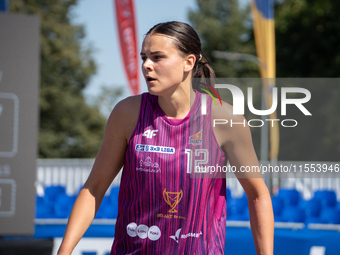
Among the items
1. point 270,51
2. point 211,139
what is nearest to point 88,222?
point 211,139

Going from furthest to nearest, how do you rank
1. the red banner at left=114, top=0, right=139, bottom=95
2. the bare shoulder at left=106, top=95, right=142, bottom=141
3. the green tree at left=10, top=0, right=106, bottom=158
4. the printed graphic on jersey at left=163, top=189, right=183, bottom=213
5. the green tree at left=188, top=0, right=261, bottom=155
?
the green tree at left=188, top=0, right=261, bottom=155
the green tree at left=10, top=0, right=106, bottom=158
the red banner at left=114, top=0, right=139, bottom=95
the bare shoulder at left=106, top=95, right=142, bottom=141
the printed graphic on jersey at left=163, top=189, right=183, bottom=213

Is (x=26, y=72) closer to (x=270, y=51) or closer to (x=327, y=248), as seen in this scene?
(x=327, y=248)

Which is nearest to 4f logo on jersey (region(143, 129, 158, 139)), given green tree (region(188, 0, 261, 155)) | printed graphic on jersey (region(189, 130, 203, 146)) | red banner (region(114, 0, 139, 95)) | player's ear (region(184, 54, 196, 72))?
printed graphic on jersey (region(189, 130, 203, 146))

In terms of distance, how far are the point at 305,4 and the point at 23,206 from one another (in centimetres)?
2344

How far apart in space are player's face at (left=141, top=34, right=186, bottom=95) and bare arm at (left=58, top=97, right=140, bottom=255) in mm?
159

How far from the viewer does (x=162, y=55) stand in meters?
1.57

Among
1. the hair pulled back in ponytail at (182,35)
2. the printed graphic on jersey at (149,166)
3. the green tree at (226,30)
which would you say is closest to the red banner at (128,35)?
the hair pulled back in ponytail at (182,35)

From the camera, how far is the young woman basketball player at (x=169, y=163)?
1566mm

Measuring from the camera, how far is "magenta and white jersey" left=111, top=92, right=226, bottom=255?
5.12ft

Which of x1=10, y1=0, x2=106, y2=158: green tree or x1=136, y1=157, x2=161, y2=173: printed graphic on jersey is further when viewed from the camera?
x1=10, y1=0, x2=106, y2=158: green tree

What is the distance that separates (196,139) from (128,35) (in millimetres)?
5759

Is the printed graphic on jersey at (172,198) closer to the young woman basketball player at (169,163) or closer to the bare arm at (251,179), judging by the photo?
the young woman basketball player at (169,163)

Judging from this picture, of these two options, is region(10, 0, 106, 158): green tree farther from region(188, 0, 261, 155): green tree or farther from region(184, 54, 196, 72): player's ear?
region(184, 54, 196, 72): player's ear

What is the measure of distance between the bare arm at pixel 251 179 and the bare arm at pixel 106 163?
0.35 metres
